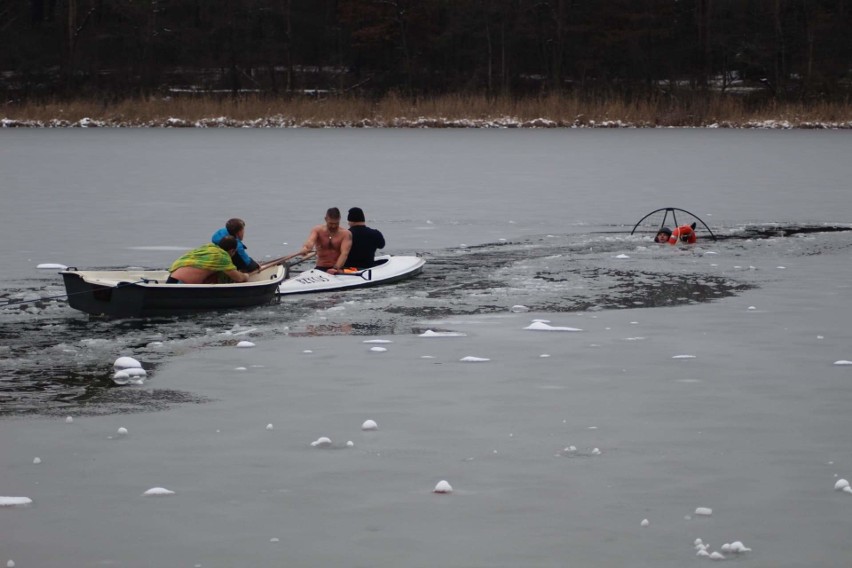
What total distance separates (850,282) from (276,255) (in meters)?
7.77

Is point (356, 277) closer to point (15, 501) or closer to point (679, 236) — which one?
point (679, 236)

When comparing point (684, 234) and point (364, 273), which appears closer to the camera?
point (364, 273)

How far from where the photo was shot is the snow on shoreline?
57.9 meters

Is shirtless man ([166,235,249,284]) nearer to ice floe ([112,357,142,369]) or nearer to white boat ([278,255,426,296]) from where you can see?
white boat ([278,255,426,296])

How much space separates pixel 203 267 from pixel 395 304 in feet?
7.36

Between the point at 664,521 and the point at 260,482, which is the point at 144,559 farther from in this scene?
the point at 664,521

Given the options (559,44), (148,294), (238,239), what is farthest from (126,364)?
(559,44)

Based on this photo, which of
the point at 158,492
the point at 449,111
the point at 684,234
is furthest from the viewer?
the point at 449,111

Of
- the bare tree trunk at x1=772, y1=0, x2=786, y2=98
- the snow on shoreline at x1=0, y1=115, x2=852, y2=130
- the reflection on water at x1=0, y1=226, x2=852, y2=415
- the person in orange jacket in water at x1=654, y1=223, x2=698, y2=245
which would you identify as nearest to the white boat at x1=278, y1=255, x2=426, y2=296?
the reflection on water at x1=0, y1=226, x2=852, y2=415

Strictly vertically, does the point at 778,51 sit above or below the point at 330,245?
above

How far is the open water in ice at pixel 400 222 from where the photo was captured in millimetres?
13984

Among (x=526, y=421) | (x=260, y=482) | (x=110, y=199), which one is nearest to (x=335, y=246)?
(x=526, y=421)

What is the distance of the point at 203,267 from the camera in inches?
590

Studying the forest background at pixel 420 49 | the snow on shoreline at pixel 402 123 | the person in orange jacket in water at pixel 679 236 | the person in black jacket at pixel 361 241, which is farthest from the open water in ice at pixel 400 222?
the forest background at pixel 420 49
